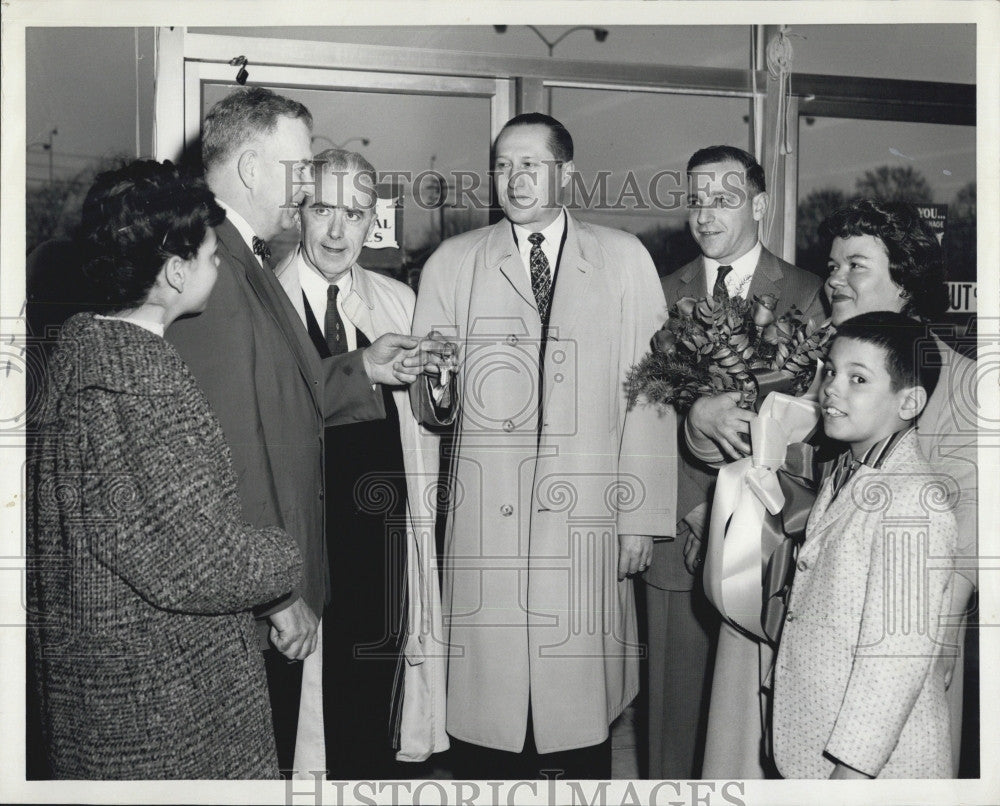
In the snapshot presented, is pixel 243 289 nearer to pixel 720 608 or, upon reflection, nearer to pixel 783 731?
pixel 720 608

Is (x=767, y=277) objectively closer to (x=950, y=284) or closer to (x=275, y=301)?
(x=950, y=284)

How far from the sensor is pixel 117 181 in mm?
2090

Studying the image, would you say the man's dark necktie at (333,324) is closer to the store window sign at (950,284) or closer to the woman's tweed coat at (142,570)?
the woman's tweed coat at (142,570)

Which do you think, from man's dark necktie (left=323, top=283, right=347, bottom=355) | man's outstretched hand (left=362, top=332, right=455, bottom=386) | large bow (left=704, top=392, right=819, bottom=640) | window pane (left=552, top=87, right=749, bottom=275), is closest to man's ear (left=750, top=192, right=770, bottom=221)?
window pane (left=552, top=87, right=749, bottom=275)

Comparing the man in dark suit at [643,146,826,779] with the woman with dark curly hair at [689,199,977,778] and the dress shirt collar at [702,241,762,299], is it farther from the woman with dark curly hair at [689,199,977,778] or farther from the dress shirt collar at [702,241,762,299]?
the woman with dark curly hair at [689,199,977,778]

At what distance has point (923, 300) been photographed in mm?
2492

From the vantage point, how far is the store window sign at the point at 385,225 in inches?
102

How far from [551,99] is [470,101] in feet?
0.74

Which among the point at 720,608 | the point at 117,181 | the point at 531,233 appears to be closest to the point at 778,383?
the point at 720,608

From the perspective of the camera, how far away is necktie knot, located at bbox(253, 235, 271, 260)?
2469mm

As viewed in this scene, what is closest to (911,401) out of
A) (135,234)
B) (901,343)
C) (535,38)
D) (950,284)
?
(901,343)

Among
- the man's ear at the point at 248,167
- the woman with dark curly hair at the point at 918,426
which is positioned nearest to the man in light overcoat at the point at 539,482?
the woman with dark curly hair at the point at 918,426

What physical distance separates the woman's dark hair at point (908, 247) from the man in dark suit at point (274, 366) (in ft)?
3.94

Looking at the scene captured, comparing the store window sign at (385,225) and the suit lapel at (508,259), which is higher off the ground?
the store window sign at (385,225)
